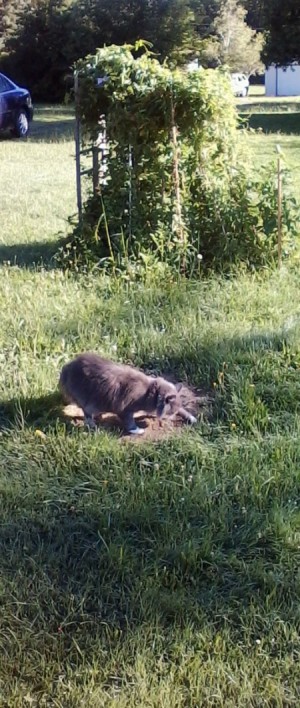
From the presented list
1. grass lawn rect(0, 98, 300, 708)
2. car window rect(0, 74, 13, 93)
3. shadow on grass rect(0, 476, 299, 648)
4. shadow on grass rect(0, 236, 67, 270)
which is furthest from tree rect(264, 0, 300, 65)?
Result: shadow on grass rect(0, 476, 299, 648)

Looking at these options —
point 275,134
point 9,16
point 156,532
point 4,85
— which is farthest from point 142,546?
point 9,16

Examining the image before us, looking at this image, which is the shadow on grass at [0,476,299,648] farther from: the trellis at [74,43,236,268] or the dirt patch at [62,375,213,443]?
Result: the trellis at [74,43,236,268]

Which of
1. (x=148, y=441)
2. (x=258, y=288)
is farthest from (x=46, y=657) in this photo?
(x=258, y=288)

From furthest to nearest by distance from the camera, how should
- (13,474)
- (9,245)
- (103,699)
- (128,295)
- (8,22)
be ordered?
(8,22) → (9,245) → (128,295) → (13,474) → (103,699)

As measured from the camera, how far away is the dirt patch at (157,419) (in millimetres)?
4129

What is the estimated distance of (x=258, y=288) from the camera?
20.9 feet

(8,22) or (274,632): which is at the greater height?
(8,22)

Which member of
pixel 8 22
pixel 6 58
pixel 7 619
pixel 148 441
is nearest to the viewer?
pixel 7 619

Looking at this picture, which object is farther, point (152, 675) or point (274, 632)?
point (274, 632)

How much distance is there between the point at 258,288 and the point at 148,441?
2.63m

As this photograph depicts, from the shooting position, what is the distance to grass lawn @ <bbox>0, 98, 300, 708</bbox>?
2609 millimetres

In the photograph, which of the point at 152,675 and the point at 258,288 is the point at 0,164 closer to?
the point at 258,288

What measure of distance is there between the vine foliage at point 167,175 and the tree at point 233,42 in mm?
31679

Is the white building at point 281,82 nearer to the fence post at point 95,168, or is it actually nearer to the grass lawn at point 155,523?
the fence post at point 95,168
